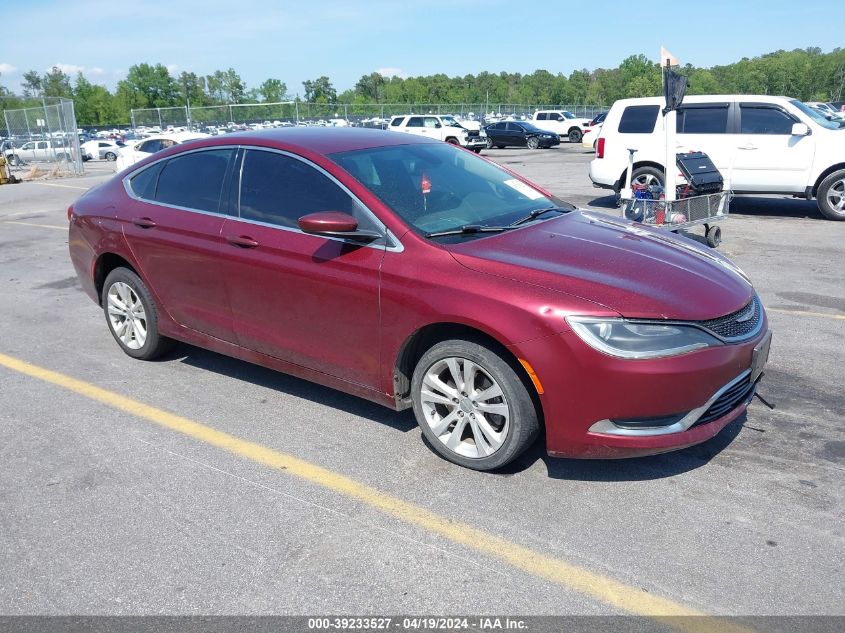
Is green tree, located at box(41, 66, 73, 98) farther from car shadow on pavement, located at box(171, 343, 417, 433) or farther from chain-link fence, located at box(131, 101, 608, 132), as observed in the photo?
car shadow on pavement, located at box(171, 343, 417, 433)

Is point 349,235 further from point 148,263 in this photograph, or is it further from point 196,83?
point 196,83

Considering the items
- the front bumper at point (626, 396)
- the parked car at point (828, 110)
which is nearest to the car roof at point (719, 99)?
the parked car at point (828, 110)

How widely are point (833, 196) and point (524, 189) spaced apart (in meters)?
8.30

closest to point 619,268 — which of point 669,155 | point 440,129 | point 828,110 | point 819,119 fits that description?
point 669,155

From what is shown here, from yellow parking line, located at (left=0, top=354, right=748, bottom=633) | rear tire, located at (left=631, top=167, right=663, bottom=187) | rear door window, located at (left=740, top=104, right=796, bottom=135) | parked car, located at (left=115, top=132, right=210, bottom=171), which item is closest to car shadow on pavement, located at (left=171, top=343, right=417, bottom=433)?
yellow parking line, located at (left=0, top=354, right=748, bottom=633)

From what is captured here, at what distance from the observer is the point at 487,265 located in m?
3.42

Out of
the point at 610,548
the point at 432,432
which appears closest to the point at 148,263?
the point at 432,432

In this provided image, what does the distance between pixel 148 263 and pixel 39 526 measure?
2.13 meters

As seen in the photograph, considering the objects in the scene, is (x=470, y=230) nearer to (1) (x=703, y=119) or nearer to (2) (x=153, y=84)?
(1) (x=703, y=119)

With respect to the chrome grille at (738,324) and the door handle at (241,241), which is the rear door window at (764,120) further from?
the door handle at (241,241)

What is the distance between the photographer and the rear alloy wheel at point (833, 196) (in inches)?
419

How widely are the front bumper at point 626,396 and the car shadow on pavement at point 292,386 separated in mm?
1203

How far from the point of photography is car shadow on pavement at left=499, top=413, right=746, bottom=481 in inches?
140

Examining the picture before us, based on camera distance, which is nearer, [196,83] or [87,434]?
[87,434]
